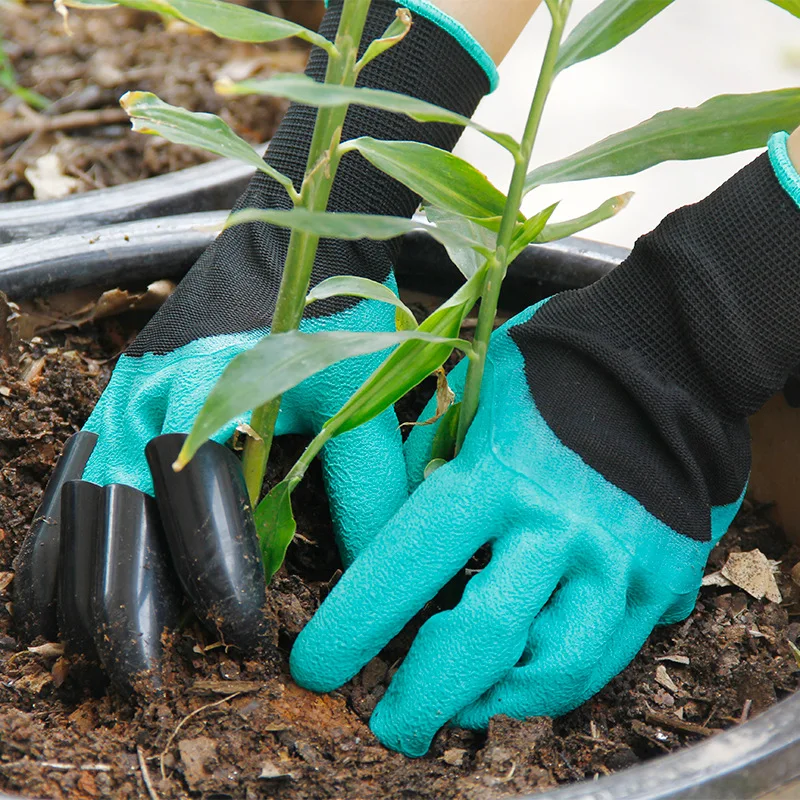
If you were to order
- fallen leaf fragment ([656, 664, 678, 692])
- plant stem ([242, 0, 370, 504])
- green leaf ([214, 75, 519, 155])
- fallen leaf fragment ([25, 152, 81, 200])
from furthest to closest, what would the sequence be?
fallen leaf fragment ([25, 152, 81, 200]) → fallen leaf fragment ([656, 664, 678, 692]) → plant stem ([242, 0, 370, 504]) → green leaf ([214, 75, 519, 155])

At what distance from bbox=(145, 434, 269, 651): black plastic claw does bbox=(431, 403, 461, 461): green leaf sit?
0.18 meters

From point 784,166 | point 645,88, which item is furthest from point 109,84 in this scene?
point 784,166

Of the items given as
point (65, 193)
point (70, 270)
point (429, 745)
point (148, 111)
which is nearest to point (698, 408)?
point (429, 745)

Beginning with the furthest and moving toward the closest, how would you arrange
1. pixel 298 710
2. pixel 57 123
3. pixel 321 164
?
pixel 57 123
pixel 298 710
pixel 321 164

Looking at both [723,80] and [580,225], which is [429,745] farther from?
[723,80]

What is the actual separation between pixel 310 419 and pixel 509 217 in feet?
0.93

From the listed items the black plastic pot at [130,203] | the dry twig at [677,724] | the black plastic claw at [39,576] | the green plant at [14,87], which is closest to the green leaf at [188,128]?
the black plastic claw at [39,576]

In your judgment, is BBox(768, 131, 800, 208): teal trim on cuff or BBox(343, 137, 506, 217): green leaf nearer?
BBox(343, 137, 506, 217): green leaf

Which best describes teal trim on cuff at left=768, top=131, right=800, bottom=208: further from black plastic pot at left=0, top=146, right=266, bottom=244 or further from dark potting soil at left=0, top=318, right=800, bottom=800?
black plastic pot at left=0, top=146, right=266, bottom=244

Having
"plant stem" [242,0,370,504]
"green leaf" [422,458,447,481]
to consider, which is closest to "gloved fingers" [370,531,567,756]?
"green leaf" [422,458,447,481]

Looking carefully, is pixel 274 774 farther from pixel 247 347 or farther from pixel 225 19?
pixel 225 19

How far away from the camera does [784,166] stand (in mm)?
714

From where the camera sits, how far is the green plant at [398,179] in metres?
0.51

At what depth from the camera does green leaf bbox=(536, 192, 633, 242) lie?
0.66m
